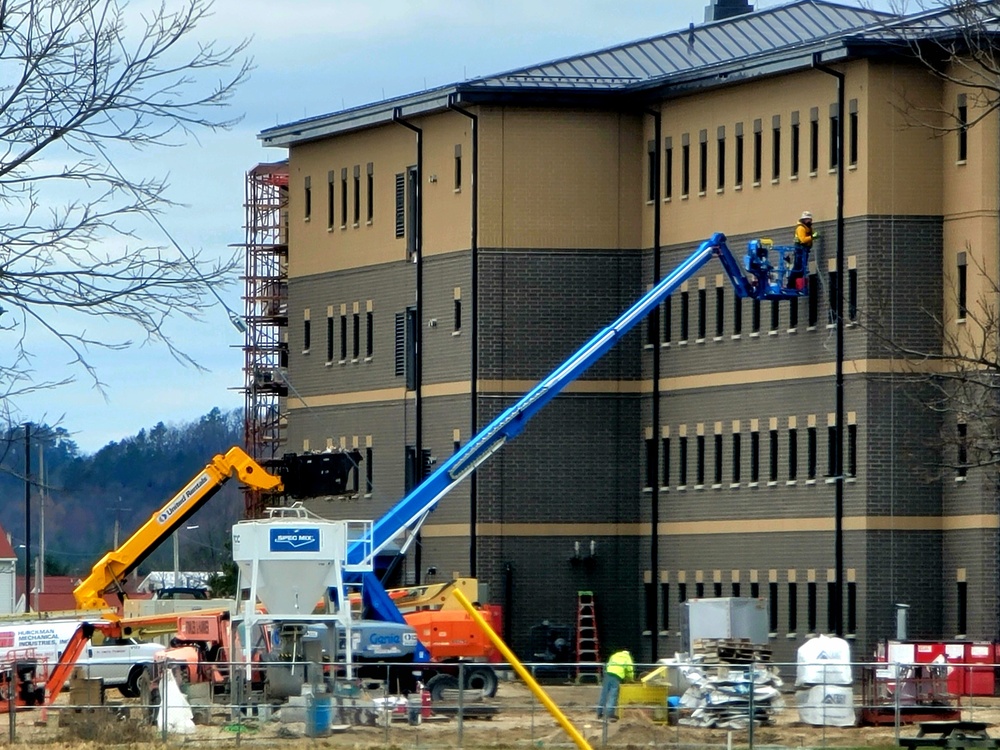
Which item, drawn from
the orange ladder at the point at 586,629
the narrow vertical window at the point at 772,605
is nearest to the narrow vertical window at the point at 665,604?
the orange ladder at the point at 586,629

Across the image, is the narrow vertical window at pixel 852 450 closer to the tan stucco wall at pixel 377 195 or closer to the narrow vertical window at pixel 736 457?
the narrow vertical window at pixel 736 457

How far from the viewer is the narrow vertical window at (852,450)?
57.8 m

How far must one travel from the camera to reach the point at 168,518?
56281mm

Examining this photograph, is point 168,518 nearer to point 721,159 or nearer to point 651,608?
point 651,608

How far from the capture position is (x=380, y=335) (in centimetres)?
6894

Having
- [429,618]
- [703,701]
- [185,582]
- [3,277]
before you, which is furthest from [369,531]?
[185,582]

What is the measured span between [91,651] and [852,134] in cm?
2108

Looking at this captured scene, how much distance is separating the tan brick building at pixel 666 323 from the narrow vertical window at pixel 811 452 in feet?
0.64

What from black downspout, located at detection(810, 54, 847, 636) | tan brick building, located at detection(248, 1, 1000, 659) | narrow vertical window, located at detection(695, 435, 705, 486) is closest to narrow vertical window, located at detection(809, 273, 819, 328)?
tan brick building, located at detection(248, 1, 1000, 659)

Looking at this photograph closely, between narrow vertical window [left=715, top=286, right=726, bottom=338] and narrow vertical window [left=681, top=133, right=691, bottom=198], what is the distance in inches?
109

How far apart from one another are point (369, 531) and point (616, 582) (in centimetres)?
1586

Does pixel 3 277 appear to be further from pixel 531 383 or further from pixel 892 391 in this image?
pixel 531 383

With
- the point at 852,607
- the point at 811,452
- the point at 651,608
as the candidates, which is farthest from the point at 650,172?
the point at 852,607

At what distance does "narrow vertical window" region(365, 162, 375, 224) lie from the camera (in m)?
69.4
